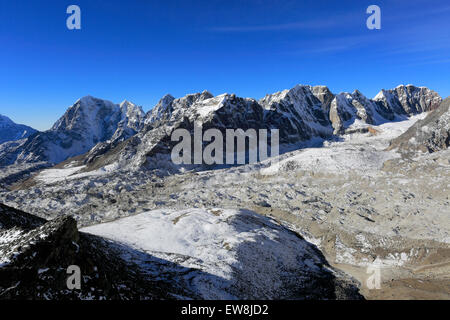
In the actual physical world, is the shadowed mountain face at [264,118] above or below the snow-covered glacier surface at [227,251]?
above

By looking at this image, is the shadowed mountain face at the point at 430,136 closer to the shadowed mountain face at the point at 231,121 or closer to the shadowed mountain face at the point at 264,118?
the shadowed mountain face at the point at 264,118

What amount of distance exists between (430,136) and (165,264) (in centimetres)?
8429

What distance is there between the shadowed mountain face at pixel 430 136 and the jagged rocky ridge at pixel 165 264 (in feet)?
203

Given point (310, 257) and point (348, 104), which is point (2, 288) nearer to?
point (310, 257)

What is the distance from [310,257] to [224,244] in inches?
413

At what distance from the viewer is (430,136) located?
2923 inches

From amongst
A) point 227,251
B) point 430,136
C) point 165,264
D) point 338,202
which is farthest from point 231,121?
point 165,264

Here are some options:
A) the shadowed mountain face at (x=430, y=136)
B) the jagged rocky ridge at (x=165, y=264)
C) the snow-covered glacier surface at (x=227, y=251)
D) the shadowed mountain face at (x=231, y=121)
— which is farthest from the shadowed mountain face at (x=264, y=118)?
the jagged rocky ridge at (x=165, y=264)

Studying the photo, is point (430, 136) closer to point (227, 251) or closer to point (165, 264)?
point (227, 251)

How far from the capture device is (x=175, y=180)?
73688 mm

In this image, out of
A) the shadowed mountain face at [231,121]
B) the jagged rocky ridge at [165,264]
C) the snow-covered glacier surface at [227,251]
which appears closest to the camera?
the jagged rocky ridge at [165,264]

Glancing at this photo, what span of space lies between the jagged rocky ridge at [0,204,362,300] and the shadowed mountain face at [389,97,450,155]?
61918 mm

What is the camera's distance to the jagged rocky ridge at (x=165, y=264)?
39.3 feet
